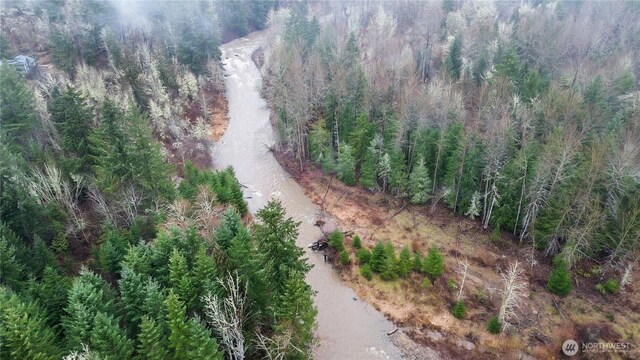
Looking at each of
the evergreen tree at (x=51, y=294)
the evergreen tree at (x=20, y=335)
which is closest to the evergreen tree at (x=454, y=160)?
the evergreen tree at (x=51, y=294)

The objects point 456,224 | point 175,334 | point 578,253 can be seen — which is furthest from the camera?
point 456,224

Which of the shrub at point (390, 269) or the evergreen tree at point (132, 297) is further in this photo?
the shrub at point (390, 269)

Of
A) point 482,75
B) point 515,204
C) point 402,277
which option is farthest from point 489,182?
point 482,75

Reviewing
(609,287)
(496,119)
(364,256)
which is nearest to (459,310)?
(364,256)

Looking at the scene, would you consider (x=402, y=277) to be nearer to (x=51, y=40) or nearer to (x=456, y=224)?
(x=456, y=224)

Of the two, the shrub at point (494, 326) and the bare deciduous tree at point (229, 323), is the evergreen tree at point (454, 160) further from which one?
the bare deciduous tree at point (229, 323)

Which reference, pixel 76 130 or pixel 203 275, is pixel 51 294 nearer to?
pixel 203 275
